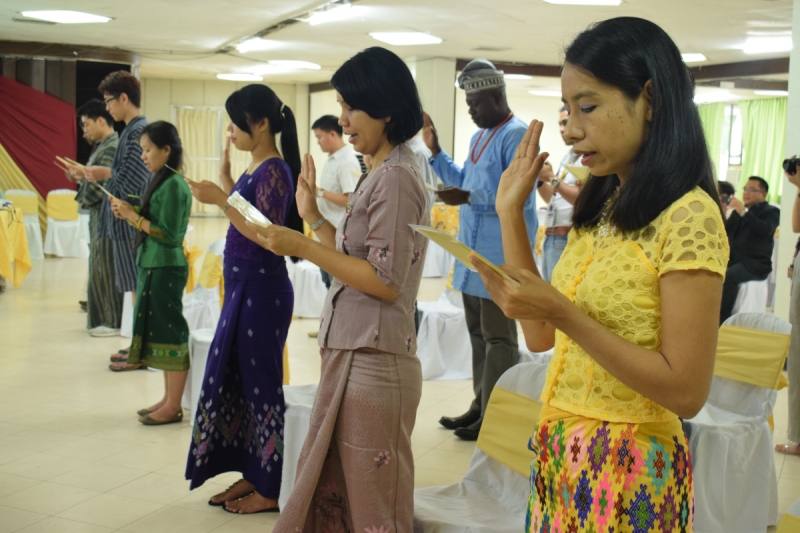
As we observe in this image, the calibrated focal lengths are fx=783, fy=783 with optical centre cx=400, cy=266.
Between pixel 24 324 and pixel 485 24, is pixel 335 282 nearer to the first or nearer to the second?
pixel 24 324

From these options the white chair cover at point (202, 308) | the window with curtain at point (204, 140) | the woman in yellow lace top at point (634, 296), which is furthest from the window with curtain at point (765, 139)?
the woman in yellow lace top at point (634, 296)

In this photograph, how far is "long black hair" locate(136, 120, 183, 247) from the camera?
4098 mm

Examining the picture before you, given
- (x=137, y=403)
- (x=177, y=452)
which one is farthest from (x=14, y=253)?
(x=177, y=452)

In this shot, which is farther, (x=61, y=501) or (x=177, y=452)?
(x=177, y=452)

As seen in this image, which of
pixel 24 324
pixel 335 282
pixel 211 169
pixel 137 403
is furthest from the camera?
pixel 211 169

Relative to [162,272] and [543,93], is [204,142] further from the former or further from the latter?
[162,272]

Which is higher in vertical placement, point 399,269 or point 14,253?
point 399,269

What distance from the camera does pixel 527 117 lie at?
18.3m

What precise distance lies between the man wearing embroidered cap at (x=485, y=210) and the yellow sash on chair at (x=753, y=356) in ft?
3.07

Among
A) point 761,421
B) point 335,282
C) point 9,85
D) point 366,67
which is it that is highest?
point 9,85

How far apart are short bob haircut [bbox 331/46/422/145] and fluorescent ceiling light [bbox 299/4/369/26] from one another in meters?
6.50

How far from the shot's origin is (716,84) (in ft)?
41.1

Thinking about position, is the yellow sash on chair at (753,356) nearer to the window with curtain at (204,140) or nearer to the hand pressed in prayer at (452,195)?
the hand pressed in prayer at (452,195)

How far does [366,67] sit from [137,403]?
10.4ft
